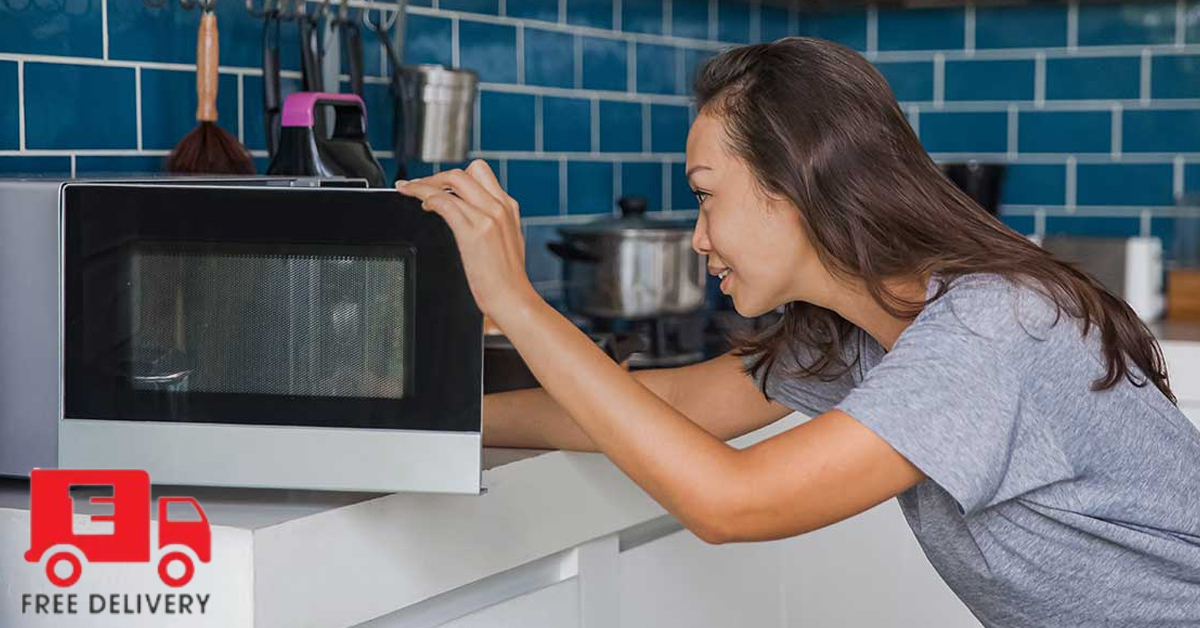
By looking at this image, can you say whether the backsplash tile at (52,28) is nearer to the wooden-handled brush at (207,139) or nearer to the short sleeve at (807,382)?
the wooden-handled brush at (207,139)

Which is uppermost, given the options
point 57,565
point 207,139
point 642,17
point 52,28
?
point 642,17

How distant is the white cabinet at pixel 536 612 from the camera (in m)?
1.44

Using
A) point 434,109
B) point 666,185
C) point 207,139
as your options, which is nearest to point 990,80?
point 666,185

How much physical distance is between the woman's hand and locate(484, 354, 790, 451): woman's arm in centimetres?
33

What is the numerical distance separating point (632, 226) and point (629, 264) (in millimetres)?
58

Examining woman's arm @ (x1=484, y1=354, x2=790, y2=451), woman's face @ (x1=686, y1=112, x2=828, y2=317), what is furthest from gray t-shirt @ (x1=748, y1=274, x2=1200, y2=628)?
woman's arm @ (x1=484, y1=354, x2=790, y2=451)

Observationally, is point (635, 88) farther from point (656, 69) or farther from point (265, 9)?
point (265, 9)

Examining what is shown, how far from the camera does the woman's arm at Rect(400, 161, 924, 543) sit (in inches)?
45.0

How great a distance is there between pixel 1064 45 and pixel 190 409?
2239mm

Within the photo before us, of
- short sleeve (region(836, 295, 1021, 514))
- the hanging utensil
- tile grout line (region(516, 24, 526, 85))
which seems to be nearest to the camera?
short sleeve (region(836, 295, 1021, 514))

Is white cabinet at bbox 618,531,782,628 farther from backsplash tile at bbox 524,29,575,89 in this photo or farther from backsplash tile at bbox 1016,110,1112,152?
backsplash tile at bbox 1016,110,1112,152

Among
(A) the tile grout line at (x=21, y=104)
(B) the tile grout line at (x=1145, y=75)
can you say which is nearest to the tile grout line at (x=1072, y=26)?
(B) the tile grout line at (x=1145, y=75)

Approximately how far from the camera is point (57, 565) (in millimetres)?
1246

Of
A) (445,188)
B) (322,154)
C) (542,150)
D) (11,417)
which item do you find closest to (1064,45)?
(542,150)
